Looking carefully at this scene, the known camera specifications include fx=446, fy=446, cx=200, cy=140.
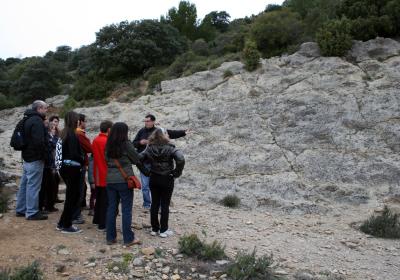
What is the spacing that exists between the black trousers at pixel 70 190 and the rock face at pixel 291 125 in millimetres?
4264

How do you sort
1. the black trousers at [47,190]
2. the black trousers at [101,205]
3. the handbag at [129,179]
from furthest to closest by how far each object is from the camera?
the black trousers at [47,190] < the black trousers at [101,205] < the handbag at [129,179]

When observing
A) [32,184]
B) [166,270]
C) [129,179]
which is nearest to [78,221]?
[32,184]

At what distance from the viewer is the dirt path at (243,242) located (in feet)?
19.3

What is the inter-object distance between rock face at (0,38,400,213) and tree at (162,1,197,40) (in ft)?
47.8

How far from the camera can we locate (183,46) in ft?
78.4

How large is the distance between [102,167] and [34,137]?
1.11 metres

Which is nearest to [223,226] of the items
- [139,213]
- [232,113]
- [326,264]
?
[139,213]

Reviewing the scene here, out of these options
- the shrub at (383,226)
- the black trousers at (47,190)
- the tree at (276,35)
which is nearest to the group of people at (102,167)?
the black trousers at (47,190)

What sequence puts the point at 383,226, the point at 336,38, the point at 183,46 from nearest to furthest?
the point at 383,226
the point at 336,38
the point at 183,46

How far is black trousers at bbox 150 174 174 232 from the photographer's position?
21.4 ft

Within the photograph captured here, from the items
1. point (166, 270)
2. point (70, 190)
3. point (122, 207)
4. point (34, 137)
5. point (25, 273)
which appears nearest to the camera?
point (25, 273)

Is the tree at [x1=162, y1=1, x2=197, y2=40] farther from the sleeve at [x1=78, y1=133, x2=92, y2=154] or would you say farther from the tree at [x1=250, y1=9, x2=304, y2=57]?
the sleeve at [x1=78, y1=133, x2=92, y2=154]

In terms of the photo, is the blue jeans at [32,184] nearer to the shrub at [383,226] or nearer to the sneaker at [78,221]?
the sneaker at [78,221]

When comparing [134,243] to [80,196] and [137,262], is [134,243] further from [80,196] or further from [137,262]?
[80,196]
